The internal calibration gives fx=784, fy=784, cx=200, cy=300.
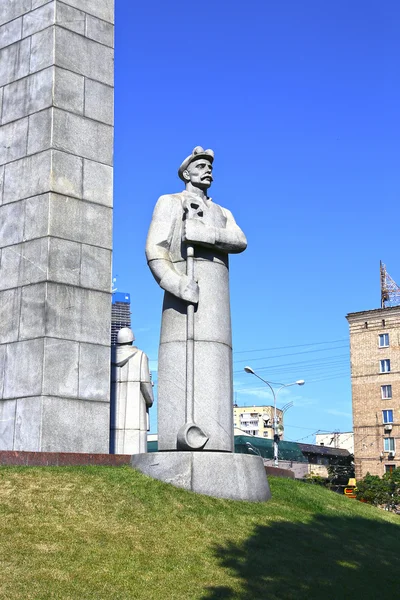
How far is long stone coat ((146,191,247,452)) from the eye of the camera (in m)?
12.0

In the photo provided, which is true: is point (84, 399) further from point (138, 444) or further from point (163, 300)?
point (163, 300)

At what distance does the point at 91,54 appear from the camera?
17562 millimetres

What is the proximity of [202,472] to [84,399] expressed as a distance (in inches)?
197

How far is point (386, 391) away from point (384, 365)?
2.01 meters

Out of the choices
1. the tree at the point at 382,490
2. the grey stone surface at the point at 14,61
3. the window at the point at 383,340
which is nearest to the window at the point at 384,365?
the window at the point at 383,340

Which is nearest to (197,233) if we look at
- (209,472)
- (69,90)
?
(209,472)

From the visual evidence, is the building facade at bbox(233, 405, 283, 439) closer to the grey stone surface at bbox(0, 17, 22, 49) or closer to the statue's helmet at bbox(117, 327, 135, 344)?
the statue's helmet at bbox(117, 327, 135, 344)

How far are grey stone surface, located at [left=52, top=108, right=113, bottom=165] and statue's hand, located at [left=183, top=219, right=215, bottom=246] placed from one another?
525cm

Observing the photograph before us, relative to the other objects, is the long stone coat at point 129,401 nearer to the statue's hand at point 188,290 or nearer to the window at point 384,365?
the statue's hand at point 188,290

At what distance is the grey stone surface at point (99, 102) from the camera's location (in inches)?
677

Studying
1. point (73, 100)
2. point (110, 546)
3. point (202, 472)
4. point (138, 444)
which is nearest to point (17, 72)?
point (73, 100)

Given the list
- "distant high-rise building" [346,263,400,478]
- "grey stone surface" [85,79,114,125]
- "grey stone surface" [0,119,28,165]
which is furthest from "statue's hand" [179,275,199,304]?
"distant high-rise building" [346,263,400,478]

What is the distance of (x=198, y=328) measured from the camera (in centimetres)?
1223

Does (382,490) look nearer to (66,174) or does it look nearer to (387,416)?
(387,416)
